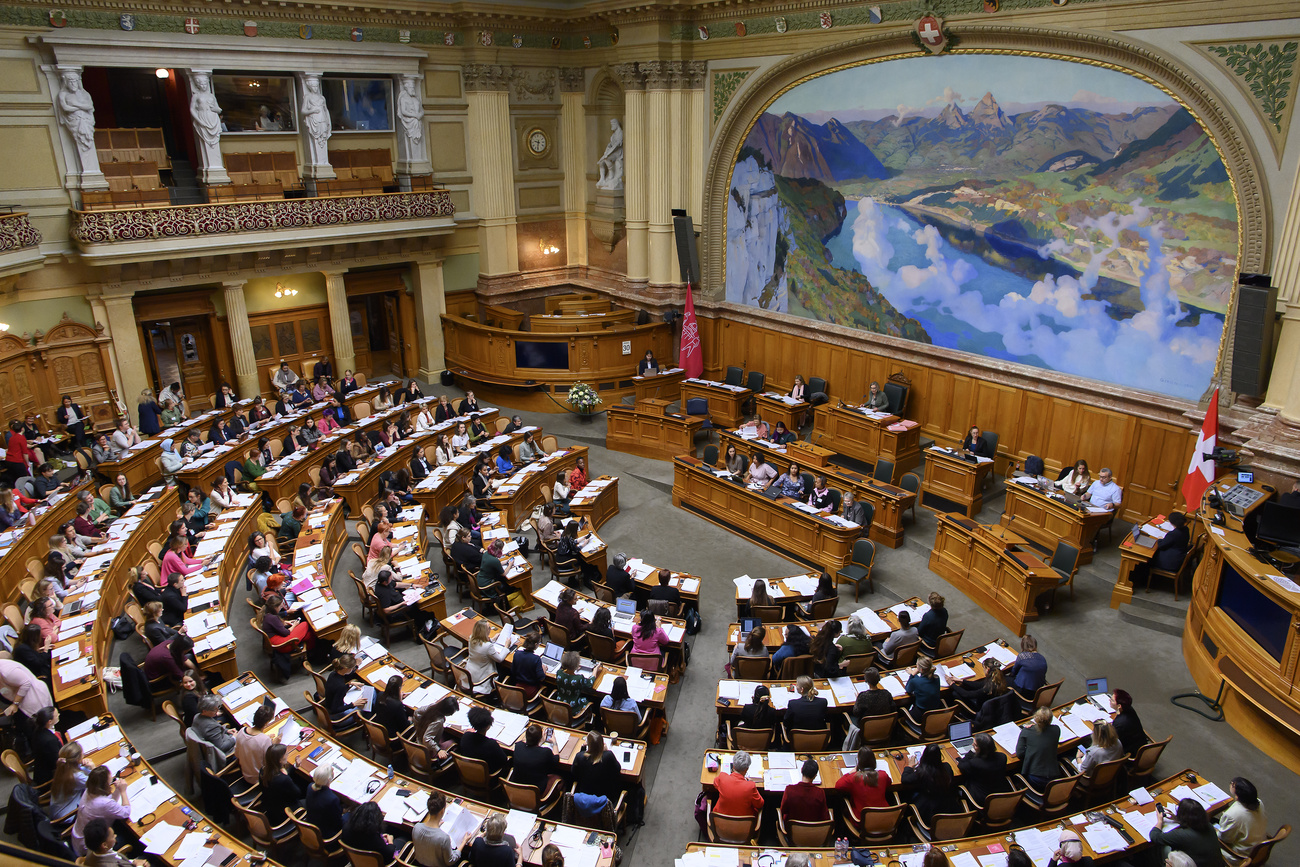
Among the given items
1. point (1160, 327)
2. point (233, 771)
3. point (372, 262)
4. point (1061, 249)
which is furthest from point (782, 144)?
point (233, 771)

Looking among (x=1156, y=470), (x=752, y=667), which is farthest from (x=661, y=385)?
(x=752, y=667)

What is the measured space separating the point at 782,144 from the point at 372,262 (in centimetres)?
1054

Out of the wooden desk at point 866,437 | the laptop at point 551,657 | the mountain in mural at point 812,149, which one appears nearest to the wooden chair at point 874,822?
the laptop at point 551,657

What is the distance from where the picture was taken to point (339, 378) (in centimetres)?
2133

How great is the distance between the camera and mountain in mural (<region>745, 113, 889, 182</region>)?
1672 cm

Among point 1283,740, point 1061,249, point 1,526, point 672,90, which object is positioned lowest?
point 1283,740

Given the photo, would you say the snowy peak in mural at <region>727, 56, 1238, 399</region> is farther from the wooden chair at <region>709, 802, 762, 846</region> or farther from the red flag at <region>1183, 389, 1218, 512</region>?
the wooden chair at <region>709, 802, 762, 846</region>

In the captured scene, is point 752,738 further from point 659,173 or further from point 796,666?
point 659,173

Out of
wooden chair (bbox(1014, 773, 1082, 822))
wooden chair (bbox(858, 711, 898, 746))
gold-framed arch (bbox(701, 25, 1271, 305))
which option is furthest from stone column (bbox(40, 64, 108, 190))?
wooden chair (bbox(1014, 773, 1082, 822))

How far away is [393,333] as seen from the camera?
2288 cm

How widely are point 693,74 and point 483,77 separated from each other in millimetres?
5634

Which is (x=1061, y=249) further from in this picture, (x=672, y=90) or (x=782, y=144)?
(x=672, y=90)

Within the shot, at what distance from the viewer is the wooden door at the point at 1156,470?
1274 centimetres

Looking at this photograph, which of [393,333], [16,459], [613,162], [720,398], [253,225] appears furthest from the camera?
[393,333]
